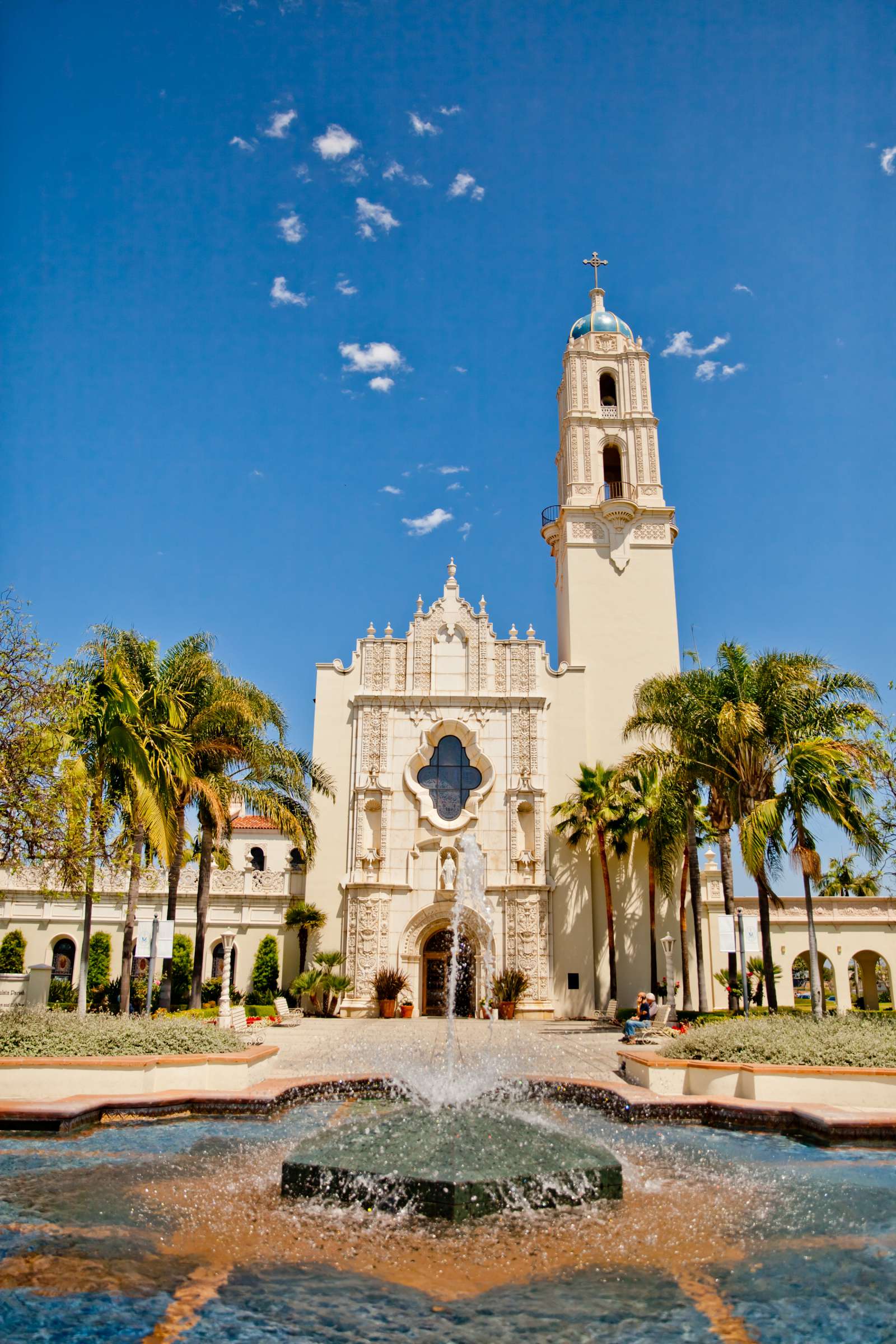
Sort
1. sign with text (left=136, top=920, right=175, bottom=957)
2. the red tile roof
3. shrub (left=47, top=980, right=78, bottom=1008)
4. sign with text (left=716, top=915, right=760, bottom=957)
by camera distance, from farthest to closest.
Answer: the red tile roof → shrub (left=47, top=980, right=78, bottom=1008) → sign with text (left=136, top=920, right=175, bottom=957) → sign with text (left=716, top=915, right=760, bottom=957)

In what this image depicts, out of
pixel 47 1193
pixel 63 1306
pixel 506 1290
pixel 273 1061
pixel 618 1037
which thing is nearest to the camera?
pixel 63 1306

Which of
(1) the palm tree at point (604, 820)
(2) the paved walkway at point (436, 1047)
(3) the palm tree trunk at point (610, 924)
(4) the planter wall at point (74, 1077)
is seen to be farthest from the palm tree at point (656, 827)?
(4) the planter wall at point (74, 1077)

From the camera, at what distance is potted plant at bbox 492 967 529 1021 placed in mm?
28359

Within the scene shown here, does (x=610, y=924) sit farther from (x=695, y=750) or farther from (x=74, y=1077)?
(x=74, y=1077)

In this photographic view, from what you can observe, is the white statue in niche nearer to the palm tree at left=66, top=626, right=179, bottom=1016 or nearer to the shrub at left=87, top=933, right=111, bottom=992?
the shrub at left=87, top=933, right=111, bottom=992

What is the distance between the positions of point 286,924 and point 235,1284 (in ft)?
83.0

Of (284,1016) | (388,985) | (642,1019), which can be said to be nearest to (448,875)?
(388,985)

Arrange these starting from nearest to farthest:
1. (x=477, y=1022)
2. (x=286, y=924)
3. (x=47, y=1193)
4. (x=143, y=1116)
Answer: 1. (x=47, y=1193)
2. (x=143, y=1116)
3. (x=477, y=1022)
4. (x=286, y=924)

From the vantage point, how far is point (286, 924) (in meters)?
30.3

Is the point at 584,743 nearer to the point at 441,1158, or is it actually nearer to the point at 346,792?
the point at 346,792

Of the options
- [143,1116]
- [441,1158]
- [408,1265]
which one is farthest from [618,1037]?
[408,1265]

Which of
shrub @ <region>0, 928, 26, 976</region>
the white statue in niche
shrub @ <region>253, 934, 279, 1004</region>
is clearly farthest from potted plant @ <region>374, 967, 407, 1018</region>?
shrub @ <region>0, 928, 26, 976</region>

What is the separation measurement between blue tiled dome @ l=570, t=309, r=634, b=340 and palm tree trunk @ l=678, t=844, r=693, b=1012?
20858 mm

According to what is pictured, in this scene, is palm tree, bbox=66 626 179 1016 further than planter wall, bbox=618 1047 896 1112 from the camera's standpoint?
Yes
